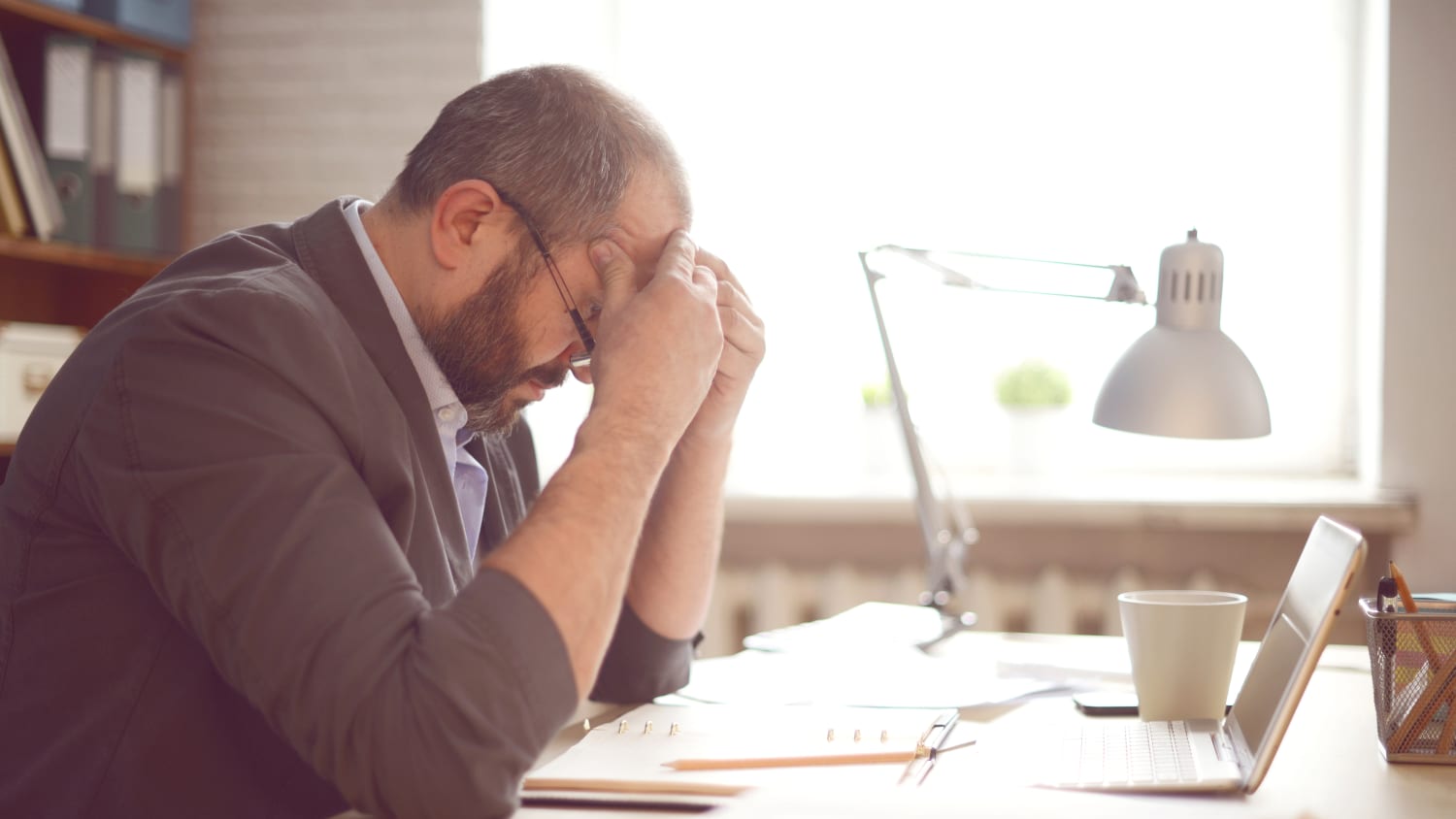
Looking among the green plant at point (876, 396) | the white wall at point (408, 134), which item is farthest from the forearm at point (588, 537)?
the white wall at point (408, 134)

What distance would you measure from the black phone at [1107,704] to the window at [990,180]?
127 cm

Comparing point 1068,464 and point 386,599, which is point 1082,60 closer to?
point 1068,464

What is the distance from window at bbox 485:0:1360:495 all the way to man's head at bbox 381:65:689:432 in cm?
127

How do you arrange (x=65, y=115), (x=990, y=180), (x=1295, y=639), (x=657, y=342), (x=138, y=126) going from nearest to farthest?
(x=1295, y=639), (x=657, y=342), (x=65, y=115), (x=138, y=126), (x=990, y=180)

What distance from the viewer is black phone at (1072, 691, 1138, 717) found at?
1214 mm

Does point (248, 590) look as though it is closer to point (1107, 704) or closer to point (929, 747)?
point (929, 747)

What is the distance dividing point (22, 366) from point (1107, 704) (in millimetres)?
1894

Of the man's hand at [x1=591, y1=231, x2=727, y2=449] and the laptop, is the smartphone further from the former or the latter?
the man's hand at [x1=591, y1=231, x2=727, y2=449]

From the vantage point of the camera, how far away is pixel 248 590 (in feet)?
2.83

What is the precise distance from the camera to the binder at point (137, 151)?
2.41m

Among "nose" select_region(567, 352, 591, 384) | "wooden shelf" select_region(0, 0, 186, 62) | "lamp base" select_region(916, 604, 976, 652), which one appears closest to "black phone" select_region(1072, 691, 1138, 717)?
"lamp base" select_region(916, 604, 976, 652)

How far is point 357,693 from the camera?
84 cm

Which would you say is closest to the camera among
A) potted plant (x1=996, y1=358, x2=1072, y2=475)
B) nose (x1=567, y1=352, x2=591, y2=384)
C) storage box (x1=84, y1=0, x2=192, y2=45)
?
nose (x1=567, y1=352, x2=591, y2=384)

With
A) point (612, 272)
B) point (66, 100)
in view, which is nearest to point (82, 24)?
point (66, 100)
